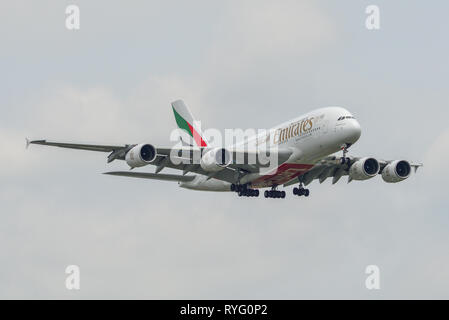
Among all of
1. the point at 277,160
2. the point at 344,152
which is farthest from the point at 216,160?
the point at 344,152

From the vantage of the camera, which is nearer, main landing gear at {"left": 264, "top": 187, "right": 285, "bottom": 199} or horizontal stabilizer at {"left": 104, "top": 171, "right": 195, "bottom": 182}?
horizontal stabilizer at {"left": 104, "top": 171, "right": 195, "bottom": 182}

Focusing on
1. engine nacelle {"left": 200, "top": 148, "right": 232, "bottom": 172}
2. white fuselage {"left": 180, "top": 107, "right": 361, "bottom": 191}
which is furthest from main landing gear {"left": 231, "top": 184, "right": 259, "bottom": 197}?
engine nacelle {"left": 200, "top": 148, "right": 232, "bottom": 172}

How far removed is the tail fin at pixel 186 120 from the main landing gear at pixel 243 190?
8.37 meters

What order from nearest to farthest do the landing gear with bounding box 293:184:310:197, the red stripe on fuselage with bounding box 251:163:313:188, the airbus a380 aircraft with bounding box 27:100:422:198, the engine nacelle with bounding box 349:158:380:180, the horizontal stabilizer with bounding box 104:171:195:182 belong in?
the airbus a380 aircraft with bounding box 27:100:422:198
the red stripe on fuselage with bounding box 251:163:313:188
the engine nacelle with bounding box 349:158:380:180
the horizontal stabilizer with bounding box 104:171:195:182
the landing gear with bounding box 293:184:310:197

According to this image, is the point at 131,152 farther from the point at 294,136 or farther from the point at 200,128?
the point at 200,128

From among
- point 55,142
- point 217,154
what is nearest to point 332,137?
point 217,154

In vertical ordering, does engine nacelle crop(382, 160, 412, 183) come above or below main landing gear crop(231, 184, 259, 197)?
above

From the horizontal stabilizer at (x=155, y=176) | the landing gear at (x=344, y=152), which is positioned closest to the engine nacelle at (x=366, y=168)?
the landing gear at (x=344, y=152)

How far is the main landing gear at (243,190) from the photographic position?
67812mm

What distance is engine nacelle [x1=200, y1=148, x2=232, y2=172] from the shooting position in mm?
62125

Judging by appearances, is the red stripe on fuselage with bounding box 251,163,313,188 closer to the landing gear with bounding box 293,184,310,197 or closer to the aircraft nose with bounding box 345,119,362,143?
the landing gear with bounding box 293,184,310,197

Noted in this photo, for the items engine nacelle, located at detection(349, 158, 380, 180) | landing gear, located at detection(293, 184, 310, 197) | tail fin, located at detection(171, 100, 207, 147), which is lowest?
landing gear, located at detection(293, 184, 310, 197)

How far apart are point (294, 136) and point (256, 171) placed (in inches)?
187

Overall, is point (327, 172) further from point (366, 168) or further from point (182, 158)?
point (182, 158)
